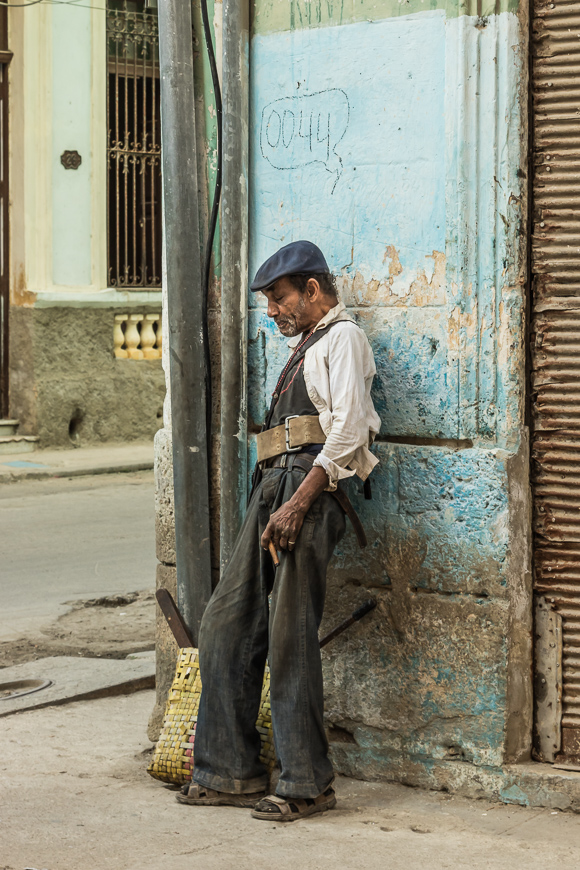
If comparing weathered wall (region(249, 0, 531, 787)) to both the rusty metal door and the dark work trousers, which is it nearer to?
the dark work trousers

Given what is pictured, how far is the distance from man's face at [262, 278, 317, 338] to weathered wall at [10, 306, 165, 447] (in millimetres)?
9584

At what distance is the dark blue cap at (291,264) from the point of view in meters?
4.39

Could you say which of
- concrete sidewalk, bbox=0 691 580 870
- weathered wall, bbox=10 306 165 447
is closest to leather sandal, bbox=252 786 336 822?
concrete sidewalk, bbox=0 691 580 870

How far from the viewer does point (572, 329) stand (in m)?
4.35

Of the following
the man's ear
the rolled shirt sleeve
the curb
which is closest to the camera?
the rolled shirt sleeve

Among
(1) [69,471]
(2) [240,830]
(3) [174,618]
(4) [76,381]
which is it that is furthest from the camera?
(4) [76,381]

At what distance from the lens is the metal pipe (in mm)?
4844

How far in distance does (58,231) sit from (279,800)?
10.5 meters

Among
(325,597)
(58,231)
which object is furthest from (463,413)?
(58,231)

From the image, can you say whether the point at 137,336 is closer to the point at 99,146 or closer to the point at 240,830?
the point at 99,146

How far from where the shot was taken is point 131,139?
1449 cm

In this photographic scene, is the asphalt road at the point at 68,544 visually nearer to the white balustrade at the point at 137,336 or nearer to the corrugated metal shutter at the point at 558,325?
the white balustrade at the point at 137,336

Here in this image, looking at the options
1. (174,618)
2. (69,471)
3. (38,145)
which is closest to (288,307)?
(174,618)

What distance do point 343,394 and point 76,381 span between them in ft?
33.0
